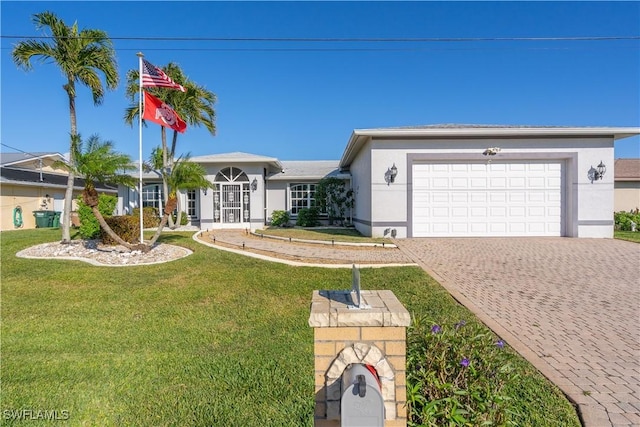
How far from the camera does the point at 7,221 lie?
18.4 meters

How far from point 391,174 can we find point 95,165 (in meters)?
9.52

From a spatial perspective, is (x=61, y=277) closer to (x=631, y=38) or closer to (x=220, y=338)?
(x=220, y=338)

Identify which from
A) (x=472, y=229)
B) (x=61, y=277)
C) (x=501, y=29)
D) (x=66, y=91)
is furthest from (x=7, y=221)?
(x=501, y=29)

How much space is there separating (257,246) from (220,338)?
651 cm

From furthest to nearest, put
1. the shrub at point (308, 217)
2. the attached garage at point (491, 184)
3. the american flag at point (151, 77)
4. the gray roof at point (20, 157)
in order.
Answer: the gray roof at point (20, 157) < the shrub at point (308, 217) < the attached garage at point (491, 184) < the american flag at point (151, 77)

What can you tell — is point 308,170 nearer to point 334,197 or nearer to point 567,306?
point 334,197

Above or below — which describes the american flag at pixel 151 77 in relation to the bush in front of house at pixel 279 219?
above

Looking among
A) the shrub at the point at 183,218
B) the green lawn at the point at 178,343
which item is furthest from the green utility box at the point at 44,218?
the green lawn at the point at 178,343

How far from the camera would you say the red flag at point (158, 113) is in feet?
33.1

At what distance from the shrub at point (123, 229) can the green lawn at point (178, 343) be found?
2.16 m

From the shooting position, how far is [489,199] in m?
12.2

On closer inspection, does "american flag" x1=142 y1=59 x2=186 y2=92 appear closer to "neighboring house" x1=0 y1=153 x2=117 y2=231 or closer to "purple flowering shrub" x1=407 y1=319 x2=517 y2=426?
"purple flowering shrub" x1=407 y1=319 x2=517 y2=426

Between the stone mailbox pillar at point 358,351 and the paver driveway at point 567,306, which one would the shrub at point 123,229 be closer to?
the paver driveway at point 567,306

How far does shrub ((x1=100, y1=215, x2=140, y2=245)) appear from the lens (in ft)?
31.2
